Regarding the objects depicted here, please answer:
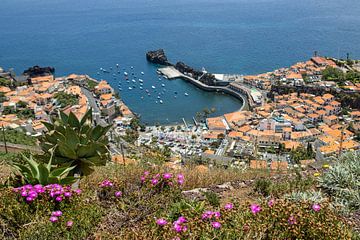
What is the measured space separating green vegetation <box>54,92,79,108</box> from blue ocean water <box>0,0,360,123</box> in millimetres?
4356

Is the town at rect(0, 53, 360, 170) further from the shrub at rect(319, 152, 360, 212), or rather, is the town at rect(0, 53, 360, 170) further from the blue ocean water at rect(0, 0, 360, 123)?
the shrub at rect(319, 152, 360, 212)

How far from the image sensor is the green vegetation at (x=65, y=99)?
2645 cm

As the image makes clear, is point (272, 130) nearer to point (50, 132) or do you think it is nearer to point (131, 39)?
point (50, 132)

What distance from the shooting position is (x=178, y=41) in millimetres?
51625

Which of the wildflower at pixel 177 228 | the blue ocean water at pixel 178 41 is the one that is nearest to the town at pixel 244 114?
the blue ocean water at pixel 178 41

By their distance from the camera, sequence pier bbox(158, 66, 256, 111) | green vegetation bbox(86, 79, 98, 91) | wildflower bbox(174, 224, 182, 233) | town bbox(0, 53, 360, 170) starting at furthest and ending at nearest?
green vegetation bbox(86, 79, 98, 91) < pier bbox(158, 66, 256, 111) < town bbox(0, 53, 360, 170) < wildflower bbox(174, 224, 182, 233)

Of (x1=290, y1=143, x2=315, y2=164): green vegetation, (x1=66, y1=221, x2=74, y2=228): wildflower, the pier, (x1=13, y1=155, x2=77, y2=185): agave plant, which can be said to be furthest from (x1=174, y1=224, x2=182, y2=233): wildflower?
the pier

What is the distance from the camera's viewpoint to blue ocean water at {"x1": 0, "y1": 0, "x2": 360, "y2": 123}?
32719mm

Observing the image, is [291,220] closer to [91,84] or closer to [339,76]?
[339,76]

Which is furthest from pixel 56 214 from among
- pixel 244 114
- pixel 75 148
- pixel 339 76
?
pixel 339 76

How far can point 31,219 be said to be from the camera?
8.53 ft

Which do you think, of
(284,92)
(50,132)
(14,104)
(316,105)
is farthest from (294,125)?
(50,132)

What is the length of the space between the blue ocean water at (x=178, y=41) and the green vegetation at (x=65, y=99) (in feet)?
14.3

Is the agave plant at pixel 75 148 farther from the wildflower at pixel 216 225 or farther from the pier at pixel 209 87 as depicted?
the pier at pixel 209 87
